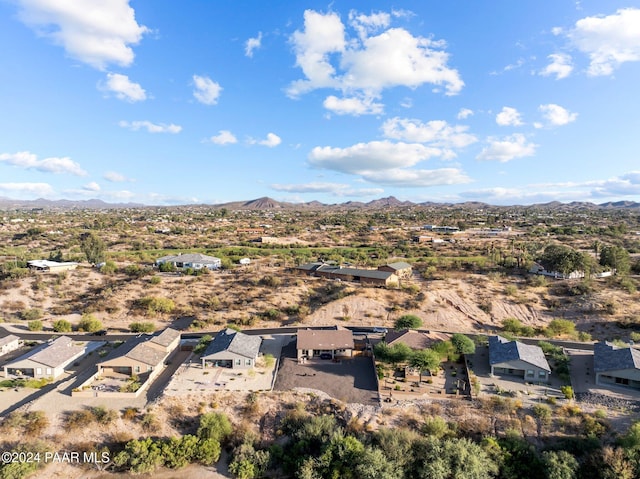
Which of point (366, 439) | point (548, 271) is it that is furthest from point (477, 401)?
point (548, 271)

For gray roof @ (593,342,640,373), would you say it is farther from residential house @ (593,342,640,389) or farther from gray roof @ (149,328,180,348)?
gray roof @ (149,328,180,348)

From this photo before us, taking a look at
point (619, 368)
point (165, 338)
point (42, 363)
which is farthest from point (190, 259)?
point (619, 368)

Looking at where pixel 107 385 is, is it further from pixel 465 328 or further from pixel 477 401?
pixel 465 328

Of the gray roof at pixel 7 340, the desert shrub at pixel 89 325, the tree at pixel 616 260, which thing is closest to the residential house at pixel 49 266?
the desert shrub at pixel 89 325

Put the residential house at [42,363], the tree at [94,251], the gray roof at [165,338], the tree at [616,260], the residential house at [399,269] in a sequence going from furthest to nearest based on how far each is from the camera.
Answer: the tree at [94,251]
the residential house at [399,269]
the tree at [616,260]
the gray roof at [165,338]
the residential house at [42,363]

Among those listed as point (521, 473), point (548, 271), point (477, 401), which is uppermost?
point (548, 271)

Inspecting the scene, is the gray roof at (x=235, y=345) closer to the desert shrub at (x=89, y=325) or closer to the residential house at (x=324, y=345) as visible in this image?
the residential house at (x=324, y=345)

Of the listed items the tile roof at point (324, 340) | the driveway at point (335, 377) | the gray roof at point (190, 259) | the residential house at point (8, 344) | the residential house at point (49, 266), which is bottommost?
the driveway at point (335, 377)
